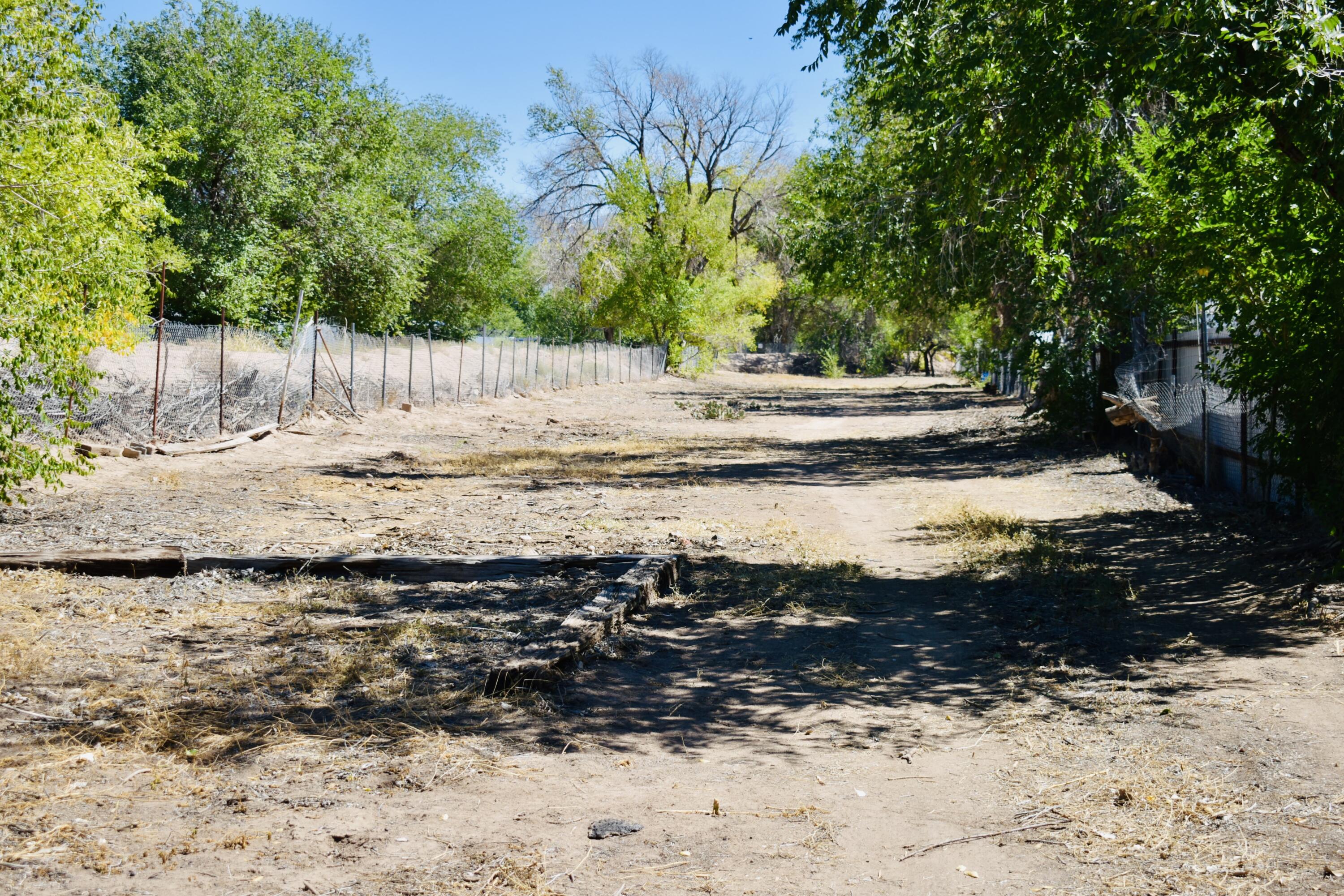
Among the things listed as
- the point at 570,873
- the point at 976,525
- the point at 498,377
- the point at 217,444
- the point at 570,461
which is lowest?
the point at 570,873

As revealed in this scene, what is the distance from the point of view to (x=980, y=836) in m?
3.80

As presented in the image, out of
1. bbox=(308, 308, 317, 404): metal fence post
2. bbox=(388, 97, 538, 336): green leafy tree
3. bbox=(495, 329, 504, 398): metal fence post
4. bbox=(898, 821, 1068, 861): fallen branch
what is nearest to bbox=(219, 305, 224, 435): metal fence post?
bbox=(308, 308, 317, 404): metal fence post

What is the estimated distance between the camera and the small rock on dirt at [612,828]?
12.3ft

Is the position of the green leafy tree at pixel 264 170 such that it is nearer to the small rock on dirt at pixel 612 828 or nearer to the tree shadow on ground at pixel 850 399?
the tree shadow on ground at pixel 850 399

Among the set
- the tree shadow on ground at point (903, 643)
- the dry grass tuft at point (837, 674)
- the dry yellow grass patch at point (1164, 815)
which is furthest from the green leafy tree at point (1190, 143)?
the dry grass tuft at point (837, 674)

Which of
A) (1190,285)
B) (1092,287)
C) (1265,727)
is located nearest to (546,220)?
(1092,287)

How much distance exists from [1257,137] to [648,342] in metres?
46.0

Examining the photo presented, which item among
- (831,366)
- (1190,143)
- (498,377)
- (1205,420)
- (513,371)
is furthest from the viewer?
(831,366)

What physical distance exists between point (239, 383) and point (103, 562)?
34.3 feet

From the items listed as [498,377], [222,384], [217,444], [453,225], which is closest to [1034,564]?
[217,444]

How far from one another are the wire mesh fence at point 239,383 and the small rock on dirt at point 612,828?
21.8 feet

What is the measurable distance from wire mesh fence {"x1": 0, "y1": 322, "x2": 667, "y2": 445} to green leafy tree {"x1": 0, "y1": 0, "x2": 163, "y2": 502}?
1.32ft

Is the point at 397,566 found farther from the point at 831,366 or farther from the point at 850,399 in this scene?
the point at 831,366

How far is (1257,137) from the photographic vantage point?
7.63 m
